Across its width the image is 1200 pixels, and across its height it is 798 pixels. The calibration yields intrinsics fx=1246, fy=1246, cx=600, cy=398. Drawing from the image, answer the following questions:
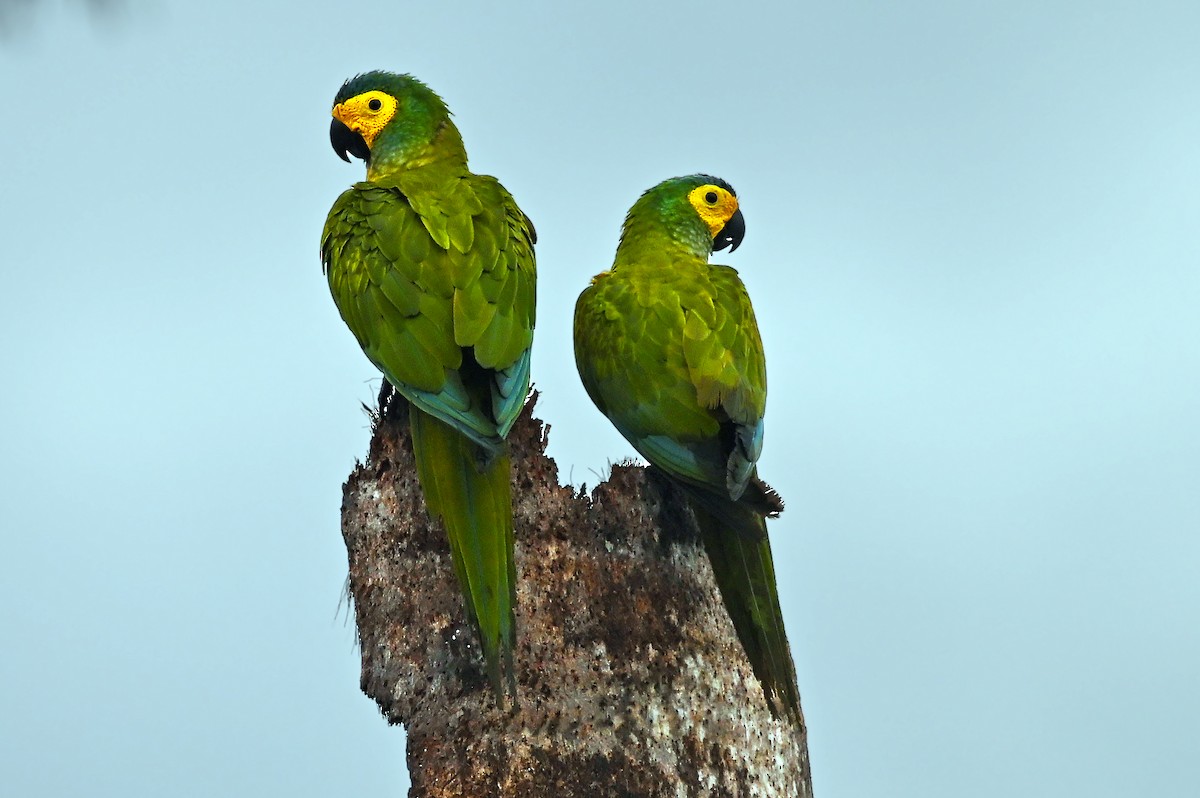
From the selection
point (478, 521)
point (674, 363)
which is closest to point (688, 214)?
point (674, 363)

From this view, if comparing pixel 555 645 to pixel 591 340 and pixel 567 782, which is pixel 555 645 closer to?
pixel 567 782

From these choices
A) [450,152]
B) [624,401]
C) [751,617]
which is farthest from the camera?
[450,152]

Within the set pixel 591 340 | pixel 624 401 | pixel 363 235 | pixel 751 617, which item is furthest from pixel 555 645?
pixel 363 235

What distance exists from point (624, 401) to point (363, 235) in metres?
1.01

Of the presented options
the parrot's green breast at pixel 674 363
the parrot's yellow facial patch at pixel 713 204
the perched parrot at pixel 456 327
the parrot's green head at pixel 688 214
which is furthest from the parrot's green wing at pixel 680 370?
the parrot's yellow facial patch at pixel 713 204

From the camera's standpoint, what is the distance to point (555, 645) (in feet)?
11.1

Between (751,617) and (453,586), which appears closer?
(453,586)

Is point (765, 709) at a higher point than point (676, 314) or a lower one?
lower

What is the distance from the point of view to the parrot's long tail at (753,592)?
3668mm

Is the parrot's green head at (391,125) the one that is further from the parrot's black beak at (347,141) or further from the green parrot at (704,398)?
the green parrot at (704,398)

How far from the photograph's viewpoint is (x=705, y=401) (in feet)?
12.9

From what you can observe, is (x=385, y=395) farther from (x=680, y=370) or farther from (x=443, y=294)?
(x=680, y=370)

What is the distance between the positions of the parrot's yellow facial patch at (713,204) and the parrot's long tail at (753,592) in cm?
173

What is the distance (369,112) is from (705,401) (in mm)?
2113
